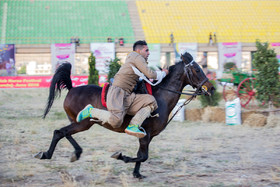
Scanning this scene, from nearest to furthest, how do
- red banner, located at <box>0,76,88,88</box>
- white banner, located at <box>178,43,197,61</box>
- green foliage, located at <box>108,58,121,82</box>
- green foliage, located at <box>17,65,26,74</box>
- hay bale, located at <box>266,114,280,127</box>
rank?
hay bale, located at <box>266,114,280,127</box>, green foliage, located at <box>108,58,121,82</box>, red banner, located at <box>0,76,88,88</box>, green foliage, located at <box>17,65,26,74</box>, white banner, located at <box>178,43,197,61</box>

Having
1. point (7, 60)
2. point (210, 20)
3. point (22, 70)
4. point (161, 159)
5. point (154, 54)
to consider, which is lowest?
point (161, 159)

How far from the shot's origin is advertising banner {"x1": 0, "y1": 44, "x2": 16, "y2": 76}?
30.4 meters

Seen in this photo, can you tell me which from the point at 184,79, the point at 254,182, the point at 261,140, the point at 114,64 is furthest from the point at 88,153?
the point at 114,64

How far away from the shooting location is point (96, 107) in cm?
561

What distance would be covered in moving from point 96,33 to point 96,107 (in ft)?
127

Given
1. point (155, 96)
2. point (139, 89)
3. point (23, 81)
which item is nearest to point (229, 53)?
point (23, 81)

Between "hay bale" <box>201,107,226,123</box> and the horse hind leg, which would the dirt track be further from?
"hay bale" <box>201,107,226,123</box>

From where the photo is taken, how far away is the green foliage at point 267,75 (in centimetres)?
1173

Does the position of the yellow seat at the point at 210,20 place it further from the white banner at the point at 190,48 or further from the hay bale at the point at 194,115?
the hay bale at the point at 194,115

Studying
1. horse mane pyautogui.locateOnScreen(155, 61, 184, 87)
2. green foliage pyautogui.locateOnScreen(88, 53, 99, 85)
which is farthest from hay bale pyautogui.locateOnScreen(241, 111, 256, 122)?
green foliage pyautogui.locateOnScreen(88, 53, 99, 85)

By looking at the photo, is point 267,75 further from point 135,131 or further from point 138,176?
point 135,131

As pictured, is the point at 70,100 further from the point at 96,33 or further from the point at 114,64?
the point at 96,33

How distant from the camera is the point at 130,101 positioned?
538cm

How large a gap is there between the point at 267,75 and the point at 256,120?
2026 millimetres
